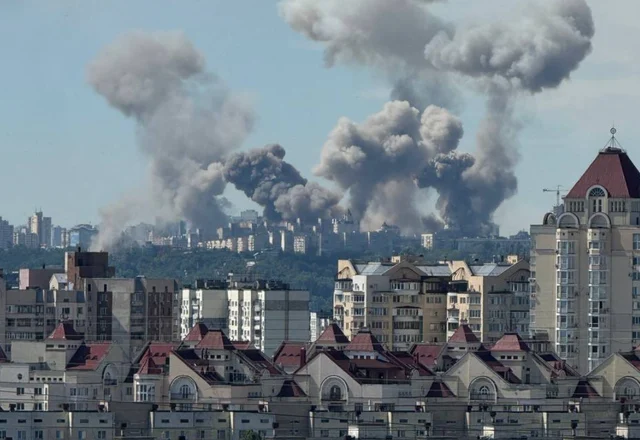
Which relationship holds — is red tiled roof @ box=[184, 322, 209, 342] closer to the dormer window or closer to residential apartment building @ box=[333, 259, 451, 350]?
the dormer window

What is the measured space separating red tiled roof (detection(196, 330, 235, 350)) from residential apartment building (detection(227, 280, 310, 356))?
114ft

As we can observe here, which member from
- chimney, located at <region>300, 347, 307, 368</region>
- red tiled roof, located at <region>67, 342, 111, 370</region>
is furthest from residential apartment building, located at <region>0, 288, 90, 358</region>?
chimney, located at <region>300, 347, 307, 368</region>

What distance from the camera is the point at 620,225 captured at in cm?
14300

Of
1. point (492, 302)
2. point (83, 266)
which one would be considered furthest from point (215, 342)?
point (83, 266)

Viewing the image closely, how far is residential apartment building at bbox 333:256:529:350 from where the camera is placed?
503ft

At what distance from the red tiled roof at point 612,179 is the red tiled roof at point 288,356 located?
1930cm

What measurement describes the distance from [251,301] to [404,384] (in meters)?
42.1

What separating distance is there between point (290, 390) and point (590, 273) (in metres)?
28.2

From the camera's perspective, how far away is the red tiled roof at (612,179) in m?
144

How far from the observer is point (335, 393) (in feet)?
388

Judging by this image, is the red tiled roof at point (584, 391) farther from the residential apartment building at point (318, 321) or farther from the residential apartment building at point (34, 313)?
the residential apartment building at point (318, 321)

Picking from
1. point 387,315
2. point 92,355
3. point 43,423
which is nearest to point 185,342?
point 92,355

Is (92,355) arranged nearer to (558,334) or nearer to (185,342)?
(185,342)

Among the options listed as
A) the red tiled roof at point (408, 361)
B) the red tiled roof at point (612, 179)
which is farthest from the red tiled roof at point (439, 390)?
the red tiled roof at point (612, 179)
